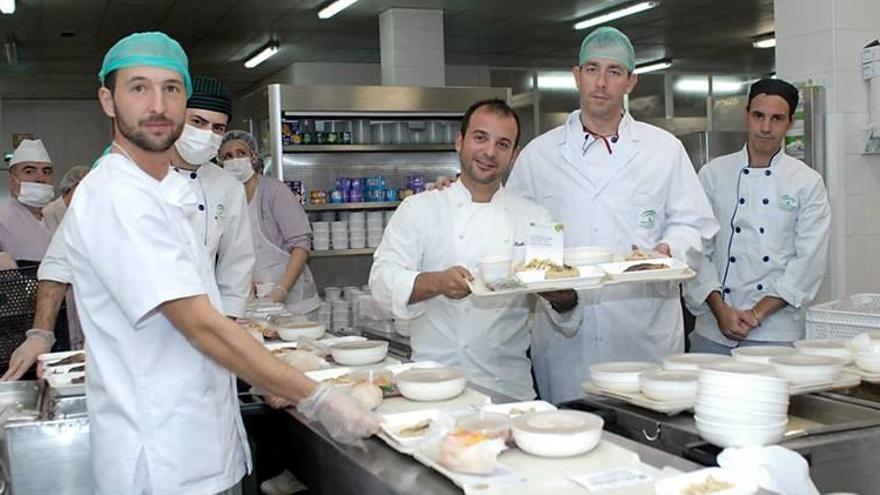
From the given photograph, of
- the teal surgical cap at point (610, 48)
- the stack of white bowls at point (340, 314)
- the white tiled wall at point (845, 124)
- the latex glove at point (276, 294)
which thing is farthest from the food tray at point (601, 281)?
the stack of white bowls at point (340, 314)

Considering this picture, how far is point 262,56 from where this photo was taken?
10.4m

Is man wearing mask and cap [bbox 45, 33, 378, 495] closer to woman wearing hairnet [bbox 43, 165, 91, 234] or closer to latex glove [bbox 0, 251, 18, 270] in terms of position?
latex glove [bbox 0, 251, 18, 270]

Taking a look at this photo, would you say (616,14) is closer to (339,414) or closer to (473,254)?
(473,254)

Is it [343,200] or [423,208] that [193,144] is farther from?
[343,200]

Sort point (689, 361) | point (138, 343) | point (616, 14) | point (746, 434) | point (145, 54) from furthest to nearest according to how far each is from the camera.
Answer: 1. point (616, 14)
2. point (689, 361)
3. point (145, 54)
4. point (138, 343)
5. point (746, 434)

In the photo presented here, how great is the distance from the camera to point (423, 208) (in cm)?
292

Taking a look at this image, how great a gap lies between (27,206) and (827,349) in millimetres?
4209

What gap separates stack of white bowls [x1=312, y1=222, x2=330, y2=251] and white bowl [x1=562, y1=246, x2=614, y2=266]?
3.71 meters

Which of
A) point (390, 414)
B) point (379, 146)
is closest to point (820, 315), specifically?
point (390, 414)

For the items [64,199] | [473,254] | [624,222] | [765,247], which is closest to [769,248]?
[765,247]

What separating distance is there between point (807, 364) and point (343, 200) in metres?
4.47

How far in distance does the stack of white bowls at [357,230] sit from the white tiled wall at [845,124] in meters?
3.07

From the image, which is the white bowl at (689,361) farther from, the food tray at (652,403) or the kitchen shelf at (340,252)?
the kitchen shelf at (340,252)

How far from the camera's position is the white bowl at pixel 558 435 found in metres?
1.56
